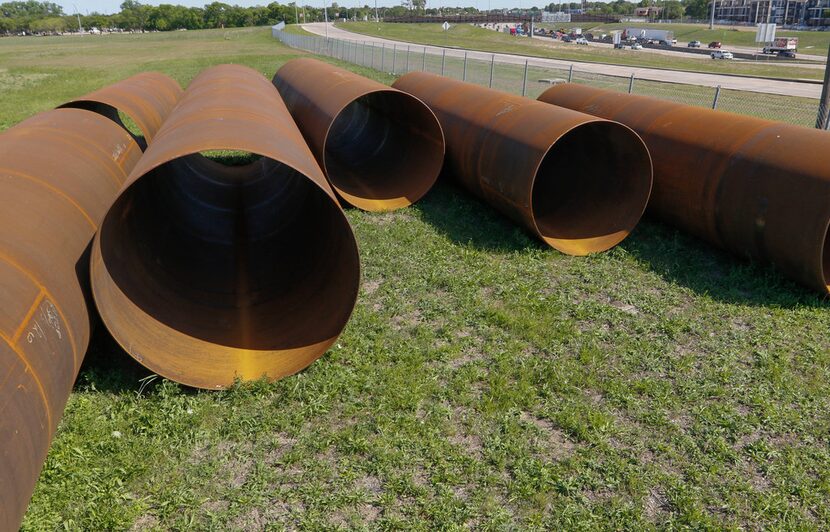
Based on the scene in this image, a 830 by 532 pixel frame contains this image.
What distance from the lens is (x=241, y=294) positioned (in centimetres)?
595

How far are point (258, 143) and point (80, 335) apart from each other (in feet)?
6.14

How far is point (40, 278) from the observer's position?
3975 mm

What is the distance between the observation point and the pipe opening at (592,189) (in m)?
7.86

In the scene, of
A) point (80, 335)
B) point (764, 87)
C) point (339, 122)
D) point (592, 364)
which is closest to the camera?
point (80, 335)

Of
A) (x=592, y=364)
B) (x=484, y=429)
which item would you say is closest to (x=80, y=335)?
(x=484, y=429)

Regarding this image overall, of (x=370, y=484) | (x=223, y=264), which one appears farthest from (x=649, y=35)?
(x=370, y=484)

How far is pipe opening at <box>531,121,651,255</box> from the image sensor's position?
786 centimetres

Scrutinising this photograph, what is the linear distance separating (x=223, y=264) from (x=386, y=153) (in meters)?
5.07

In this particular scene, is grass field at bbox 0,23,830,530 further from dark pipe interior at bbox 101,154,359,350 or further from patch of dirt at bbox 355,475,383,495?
dark pipe interior at bbox 101,154,359,350

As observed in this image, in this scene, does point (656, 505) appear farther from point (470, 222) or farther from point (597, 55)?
point (597, 55)

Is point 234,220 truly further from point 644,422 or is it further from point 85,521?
point 644,422

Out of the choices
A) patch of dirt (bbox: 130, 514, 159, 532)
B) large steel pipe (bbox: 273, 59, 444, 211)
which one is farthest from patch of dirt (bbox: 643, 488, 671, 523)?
large steel pipe (bbox: 273, 59, 444, 211)

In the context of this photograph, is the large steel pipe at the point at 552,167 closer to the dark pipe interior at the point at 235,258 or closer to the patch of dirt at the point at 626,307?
the patch of dirt at the point at 626,307

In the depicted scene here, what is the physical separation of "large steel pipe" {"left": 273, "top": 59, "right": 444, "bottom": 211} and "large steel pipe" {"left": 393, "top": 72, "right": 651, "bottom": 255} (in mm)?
524
